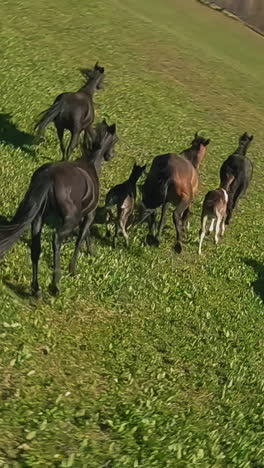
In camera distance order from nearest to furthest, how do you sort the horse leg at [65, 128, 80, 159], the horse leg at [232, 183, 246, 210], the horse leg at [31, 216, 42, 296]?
the horse leg at [31, 216, 42, 296] < the horse leg at [65, 128, 80, 159] < the horse leg at [232, 183, 246, 210]

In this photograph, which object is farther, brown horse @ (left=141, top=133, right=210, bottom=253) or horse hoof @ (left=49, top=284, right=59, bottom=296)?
brown horse @ (left=141, top=133, right=210, bottom=253)

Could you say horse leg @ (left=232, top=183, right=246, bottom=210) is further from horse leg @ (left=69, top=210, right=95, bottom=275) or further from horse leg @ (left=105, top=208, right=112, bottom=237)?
horse leg @ (left=69, top=210, right=95, bottom=275)

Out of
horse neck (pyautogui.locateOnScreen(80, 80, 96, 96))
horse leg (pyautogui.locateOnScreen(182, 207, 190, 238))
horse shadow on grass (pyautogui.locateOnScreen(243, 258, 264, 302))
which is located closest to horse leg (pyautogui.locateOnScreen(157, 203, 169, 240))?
horse leg (pyautogui.locateOnScreen(182, 207, 190, 238))

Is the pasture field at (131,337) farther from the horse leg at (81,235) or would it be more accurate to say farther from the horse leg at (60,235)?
the horse leg at (60,235)

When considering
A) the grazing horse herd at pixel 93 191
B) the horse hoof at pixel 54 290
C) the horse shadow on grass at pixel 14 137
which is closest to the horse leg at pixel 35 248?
the grazing horse herd at pixel 93 191

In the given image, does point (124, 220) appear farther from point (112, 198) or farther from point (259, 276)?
point (259, 276)

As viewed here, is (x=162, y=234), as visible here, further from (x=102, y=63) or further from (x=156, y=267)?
(x=102, y=63)

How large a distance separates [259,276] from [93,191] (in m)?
4.44

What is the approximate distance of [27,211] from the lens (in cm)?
838

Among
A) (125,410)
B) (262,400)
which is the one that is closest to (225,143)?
(262,400)

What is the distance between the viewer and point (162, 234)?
12.8 meters

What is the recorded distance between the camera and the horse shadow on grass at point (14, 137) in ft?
48.6

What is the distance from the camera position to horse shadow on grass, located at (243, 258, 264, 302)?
40.0 feet

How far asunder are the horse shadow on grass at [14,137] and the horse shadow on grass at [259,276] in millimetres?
4981
